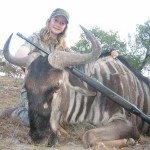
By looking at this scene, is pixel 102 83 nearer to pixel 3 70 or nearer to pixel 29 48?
pixel 29 48

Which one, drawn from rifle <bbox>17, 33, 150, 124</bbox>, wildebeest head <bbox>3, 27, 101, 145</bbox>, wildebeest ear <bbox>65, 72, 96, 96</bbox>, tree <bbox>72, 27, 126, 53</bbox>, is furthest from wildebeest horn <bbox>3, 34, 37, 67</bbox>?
tree <bbox>72, 27, 126, 53</bbox>

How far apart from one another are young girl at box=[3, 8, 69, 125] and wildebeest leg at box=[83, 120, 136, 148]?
1108 mm

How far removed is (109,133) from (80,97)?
0.62 metres

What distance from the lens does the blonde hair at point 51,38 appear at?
560 cm

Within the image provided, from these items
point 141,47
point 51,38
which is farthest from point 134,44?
point 51,38

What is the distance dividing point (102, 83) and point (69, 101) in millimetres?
447

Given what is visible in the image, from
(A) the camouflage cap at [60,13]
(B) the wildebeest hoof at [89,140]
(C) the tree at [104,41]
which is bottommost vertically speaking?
(C) the tree at [104,41]

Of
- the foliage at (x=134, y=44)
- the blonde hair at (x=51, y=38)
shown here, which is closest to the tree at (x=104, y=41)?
the foliage at (x=134, y=44)

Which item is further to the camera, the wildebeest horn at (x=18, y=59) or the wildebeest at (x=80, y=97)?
the wildebeest horn at (x=18, y=59)

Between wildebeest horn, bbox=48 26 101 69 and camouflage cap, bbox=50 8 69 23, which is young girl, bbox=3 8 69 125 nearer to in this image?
camouflage cap, bbox=50 8 69 23

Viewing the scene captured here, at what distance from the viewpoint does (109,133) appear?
4.70 meters

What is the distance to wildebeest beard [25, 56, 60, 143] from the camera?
4.34m

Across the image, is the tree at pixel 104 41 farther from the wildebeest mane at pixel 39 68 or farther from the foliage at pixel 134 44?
the wildebeest mane at pixel 39 68

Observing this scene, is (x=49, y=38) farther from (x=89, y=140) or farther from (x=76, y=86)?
(x=89, y=140)
